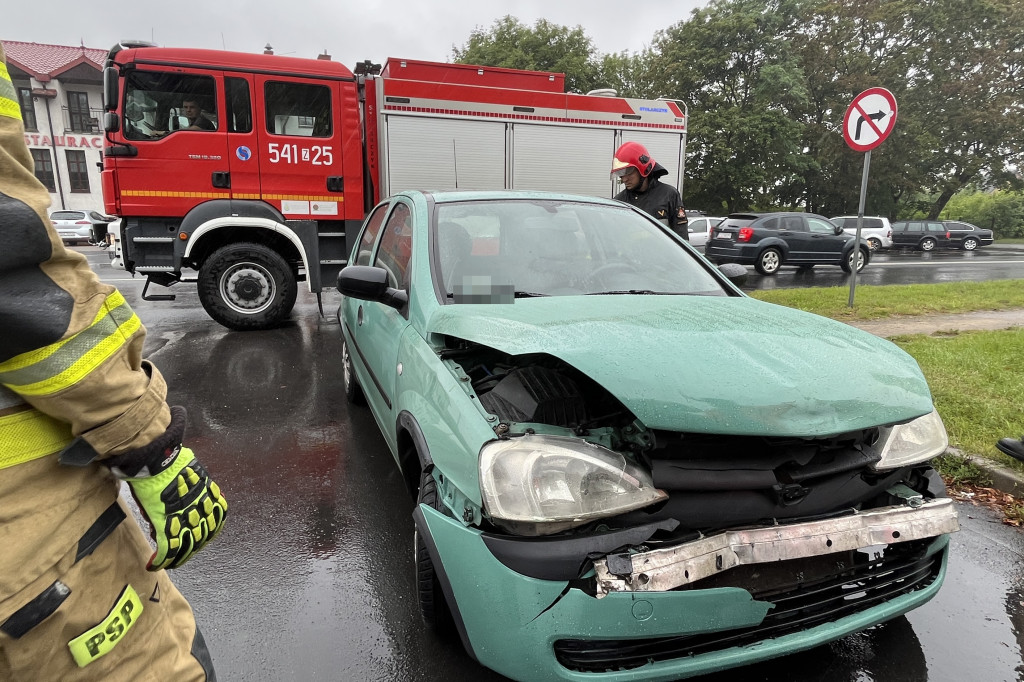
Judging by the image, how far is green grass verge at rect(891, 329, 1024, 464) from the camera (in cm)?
365

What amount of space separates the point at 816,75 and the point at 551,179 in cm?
3156

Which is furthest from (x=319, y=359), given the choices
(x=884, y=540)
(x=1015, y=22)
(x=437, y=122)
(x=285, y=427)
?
(x=1015, y=22)

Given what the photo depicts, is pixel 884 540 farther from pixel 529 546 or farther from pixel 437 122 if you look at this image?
pixel 437 122

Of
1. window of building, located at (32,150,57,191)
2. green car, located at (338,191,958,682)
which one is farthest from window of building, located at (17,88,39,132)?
green car, located at (338,191,958,682)

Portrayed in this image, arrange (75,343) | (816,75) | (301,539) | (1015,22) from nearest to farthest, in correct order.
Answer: (75,343) → (301,539) → (1015,22) → (816,75)

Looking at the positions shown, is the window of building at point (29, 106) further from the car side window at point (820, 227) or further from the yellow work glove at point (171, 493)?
the yellow work glove at point (171, 493)

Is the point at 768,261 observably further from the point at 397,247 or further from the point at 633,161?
the point at 397,247

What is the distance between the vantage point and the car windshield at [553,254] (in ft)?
8.86

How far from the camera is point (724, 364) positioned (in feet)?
5.67

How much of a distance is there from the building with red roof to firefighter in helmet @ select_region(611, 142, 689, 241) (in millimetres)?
31638

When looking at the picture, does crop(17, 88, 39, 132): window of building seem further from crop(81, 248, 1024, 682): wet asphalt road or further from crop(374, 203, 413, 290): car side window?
crop(374, 203, 413, 290): car side window

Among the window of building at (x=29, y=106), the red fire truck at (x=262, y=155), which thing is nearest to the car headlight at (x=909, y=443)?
Result: the red fire truck at (x=262, y=155)

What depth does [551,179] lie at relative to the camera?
Answer: 352 inches

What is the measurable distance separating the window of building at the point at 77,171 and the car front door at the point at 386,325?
3559 centimetres
